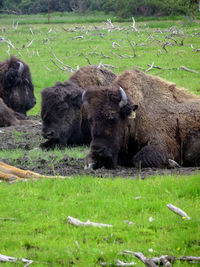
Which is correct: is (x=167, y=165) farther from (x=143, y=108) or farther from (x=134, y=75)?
(x=134, y=75)

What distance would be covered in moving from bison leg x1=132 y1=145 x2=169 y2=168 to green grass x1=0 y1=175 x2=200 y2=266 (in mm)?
1462

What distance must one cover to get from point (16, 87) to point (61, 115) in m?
4.25

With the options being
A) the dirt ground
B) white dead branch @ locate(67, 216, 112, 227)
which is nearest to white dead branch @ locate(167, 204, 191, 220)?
white dead branch @ locate(67, 216, 112, 227)

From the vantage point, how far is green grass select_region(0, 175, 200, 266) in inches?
199

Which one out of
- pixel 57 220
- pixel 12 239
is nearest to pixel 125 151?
pixel 57 220

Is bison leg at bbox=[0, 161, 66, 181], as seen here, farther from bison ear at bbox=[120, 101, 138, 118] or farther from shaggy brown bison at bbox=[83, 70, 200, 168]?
bison ear at bbox=[120, 101, 138, 118]

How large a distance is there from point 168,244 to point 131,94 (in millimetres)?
4435

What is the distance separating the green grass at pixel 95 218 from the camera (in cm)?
506

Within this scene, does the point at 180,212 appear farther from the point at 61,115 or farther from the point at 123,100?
the point at 61,115

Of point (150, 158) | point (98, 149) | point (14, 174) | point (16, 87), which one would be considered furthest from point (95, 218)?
point (16, 87)

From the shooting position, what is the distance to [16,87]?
15117mm

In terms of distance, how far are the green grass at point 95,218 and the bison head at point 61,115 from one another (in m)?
3.86

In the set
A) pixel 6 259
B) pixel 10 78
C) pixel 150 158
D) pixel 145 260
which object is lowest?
pixel 10 78

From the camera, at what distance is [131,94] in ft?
30.4
